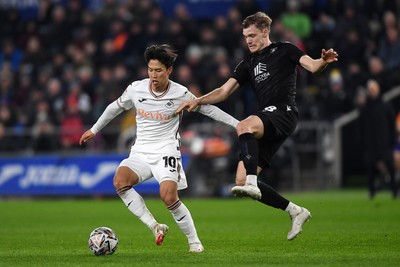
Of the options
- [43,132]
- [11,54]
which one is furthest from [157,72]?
[11,54]

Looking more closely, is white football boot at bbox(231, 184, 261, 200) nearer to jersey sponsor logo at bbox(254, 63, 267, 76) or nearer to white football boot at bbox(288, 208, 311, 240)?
white football boot at bbox(288, 208, 311, 240)

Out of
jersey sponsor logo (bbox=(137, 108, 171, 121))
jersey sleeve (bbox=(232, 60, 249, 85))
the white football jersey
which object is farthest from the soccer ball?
jersey sleeve (bbox=(232, 60, 249, 85))

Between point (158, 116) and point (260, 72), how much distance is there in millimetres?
1338

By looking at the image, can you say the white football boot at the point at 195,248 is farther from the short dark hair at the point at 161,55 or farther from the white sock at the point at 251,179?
the short dark hair at the point at 161,55

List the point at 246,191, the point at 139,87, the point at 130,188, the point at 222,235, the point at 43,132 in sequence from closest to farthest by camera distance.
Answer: the point at 246,191 < the point at 130,188 < the point at 139,87 < the point at 222,235 < the point at 43,132

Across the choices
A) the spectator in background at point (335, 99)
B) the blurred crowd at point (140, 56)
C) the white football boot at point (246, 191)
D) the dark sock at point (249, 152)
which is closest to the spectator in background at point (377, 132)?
the blurred crowd at point (140, 56)

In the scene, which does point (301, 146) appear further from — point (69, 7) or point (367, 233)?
point (367, 233)

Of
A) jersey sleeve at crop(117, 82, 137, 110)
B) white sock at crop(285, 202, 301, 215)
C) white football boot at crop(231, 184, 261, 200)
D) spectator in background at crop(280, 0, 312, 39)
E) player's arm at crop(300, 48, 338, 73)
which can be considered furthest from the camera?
spectator in background at crop(280, 0, 312, 39)

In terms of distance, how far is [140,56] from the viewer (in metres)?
25.4

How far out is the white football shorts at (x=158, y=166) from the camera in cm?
994

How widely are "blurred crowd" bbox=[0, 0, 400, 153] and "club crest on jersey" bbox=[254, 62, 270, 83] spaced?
1025 centimetres

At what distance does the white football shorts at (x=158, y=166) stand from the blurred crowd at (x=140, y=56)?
1114cm

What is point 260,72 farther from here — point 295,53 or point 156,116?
point 156,116

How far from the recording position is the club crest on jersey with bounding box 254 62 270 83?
34.5 ft
